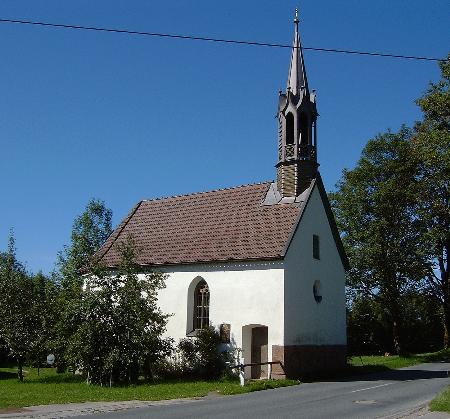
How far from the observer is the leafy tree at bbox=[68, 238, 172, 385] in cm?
2342

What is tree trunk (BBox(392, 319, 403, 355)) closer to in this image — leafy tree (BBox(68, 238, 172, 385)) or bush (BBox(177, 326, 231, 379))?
bush (BBox(177, 326, 231, 379))

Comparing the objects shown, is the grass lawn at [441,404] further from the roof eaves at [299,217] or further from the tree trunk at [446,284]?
the tree trunk at [446,284]

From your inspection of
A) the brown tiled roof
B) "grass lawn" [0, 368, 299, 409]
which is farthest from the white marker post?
the brown tiled roof

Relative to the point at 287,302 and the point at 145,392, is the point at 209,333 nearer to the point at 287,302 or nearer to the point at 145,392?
the point at 287,302

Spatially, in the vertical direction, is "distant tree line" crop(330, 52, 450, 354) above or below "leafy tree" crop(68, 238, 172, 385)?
above

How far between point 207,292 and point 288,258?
4777 mm

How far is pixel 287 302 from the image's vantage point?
25062 mm

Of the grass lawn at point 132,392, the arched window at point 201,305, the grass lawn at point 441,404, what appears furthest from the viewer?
the arched window at point 201,305

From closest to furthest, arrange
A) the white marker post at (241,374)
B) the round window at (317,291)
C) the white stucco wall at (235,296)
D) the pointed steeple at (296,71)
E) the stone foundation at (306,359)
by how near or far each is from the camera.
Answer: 1. the white marker post at (241,374)
2. the stone foundation at (306,359)
3. the white stucco wall at (235,296)
4. the round window at (317,291)
5. the pointed steeple at (296,71)

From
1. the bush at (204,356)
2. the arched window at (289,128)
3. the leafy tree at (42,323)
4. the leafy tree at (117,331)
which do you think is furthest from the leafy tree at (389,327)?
the leafy tree at (42,323)

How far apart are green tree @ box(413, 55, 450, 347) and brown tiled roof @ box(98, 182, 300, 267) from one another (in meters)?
8.11

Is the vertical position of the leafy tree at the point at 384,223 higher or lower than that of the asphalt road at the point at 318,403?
higher

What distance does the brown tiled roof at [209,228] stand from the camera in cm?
2669

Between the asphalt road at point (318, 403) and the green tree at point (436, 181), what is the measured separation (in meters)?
12.1
